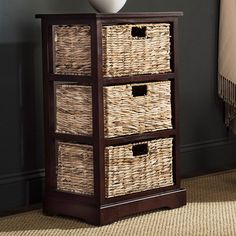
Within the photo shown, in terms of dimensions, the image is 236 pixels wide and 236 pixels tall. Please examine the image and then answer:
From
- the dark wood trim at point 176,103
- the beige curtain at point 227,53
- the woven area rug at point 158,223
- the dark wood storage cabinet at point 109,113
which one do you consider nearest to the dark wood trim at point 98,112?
the dark wood storage cabinet at point 109,113

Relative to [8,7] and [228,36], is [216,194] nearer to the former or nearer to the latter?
[228,36]

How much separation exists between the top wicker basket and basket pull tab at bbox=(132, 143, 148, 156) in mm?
276

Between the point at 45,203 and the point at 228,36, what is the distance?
129 cm

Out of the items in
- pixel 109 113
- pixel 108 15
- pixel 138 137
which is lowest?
pixel 138 137

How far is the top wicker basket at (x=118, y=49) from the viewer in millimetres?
2729

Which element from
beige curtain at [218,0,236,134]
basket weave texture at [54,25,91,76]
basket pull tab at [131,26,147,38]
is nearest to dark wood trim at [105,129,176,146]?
basket weave texture at [54,25,91,76]

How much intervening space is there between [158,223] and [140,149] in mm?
296

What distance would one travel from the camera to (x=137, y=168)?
2848mm

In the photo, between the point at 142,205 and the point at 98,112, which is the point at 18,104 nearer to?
the point at 98,112

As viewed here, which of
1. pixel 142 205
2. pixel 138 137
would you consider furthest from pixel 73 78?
pixel 142 205

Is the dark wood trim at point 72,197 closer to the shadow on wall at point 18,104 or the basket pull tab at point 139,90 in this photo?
the shadow on wall at point 18,104

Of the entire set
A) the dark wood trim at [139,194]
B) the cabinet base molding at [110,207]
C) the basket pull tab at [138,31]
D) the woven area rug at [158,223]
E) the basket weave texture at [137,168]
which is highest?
the basket pull tab at [138,31]

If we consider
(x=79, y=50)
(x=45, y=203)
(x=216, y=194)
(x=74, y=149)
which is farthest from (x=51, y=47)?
(x=216, y=194)

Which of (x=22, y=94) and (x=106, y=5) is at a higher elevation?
(x=106, y=5)
